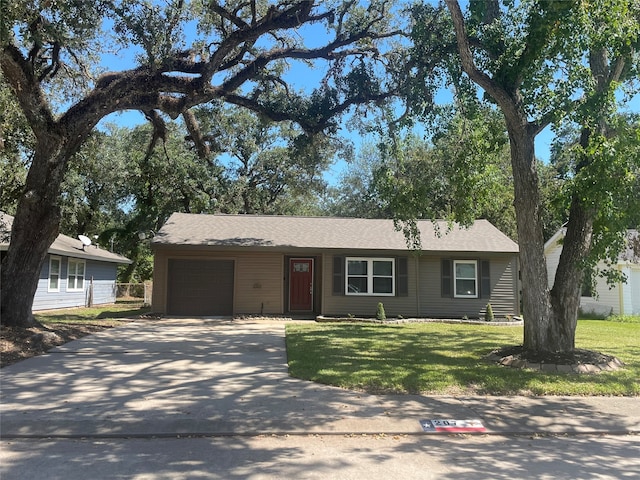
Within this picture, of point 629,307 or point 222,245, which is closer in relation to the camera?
point 222,245

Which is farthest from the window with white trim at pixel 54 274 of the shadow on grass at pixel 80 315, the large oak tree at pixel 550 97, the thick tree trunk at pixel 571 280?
the thick tree trunk at pixel 571 280

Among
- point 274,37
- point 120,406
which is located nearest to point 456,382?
point 120,406

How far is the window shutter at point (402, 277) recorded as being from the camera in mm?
17406

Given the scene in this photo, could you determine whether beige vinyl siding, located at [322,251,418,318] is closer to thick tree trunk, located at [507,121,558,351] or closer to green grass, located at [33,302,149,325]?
green grass, located at [33,302,149,325]

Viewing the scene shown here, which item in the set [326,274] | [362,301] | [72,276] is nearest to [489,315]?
[362,301]

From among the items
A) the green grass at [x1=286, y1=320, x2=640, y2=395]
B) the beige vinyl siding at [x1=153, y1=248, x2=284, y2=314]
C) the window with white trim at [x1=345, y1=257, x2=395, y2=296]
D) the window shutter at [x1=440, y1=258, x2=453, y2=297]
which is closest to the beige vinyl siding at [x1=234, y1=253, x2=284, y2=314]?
the beige vinyl siding at [x1=153, y1=248, x2=284, y2=314]

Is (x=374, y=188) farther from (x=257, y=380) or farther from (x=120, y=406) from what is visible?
(x=120, y=406)

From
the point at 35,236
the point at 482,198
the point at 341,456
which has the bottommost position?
the point at 341,456

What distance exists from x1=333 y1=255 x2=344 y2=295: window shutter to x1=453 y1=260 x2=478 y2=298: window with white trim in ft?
13.9

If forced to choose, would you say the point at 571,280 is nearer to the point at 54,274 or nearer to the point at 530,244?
the point at 530,244

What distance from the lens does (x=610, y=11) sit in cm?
741

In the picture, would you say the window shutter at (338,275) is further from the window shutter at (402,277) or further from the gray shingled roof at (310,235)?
the window shutter at (402,277)

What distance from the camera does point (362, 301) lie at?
17312 millimetres

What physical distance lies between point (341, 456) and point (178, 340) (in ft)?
24.9
